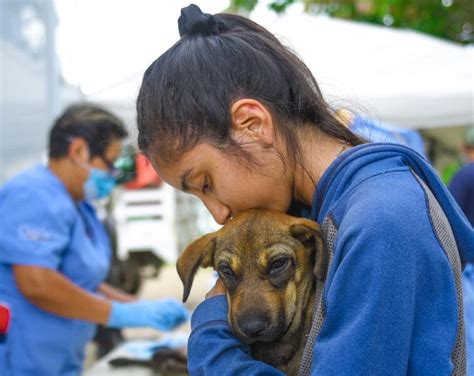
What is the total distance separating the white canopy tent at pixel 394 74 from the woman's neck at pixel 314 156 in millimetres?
6379

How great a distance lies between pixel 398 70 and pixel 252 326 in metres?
7.31

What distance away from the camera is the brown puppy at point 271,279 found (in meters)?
2.00

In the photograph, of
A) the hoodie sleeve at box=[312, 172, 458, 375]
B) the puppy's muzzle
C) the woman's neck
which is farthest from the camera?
the puppy's muzzle

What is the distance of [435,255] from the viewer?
1435 mm

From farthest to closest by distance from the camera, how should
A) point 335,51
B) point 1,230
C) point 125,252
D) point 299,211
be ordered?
point 125,252 < point 335,51 < point 1,230 < point 299,211

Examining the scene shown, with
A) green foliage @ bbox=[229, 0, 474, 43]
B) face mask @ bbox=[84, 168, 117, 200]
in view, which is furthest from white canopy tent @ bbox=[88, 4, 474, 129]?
face mask @ bbox=[84, 168, 117, 200]

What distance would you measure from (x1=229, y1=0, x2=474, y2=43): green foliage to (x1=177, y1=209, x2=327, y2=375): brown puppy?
1003 centimetres

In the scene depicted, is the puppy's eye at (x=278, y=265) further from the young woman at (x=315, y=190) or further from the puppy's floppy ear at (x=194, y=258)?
the puppy's floppy ear at (x=194, y=258)

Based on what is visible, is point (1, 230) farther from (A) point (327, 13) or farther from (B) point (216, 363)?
(A) point (327, 13)

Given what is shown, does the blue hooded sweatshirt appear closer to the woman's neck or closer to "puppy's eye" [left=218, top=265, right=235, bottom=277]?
the woman's neck

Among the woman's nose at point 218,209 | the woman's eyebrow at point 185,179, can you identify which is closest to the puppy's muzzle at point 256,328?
the woman's nose at point 218,209

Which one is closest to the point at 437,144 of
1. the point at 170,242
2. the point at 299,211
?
the point at 170,242

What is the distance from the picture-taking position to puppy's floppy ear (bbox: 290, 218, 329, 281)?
6.02 ft

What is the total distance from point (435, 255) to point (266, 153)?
52 centimetres
